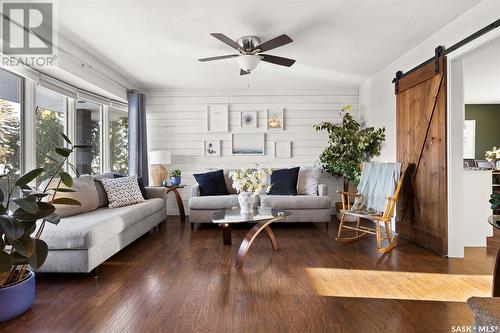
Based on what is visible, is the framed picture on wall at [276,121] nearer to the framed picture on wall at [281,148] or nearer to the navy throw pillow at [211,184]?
the framed picture on wall at [281,148]

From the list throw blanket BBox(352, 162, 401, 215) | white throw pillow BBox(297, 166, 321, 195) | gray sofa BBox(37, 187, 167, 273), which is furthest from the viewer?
white throw pillow BBox(297, 166, 321, 195)

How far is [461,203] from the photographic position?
3094 millimetres

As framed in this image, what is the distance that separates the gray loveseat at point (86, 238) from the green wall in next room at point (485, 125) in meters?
7.51

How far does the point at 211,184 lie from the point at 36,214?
295 centimetres

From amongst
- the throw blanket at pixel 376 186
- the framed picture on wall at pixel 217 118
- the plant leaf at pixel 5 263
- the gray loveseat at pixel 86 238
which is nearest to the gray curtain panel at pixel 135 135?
the framed picture on wall at pixel 217 118

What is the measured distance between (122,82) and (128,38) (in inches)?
67.9

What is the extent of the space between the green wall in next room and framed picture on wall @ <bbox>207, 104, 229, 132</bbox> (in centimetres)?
563

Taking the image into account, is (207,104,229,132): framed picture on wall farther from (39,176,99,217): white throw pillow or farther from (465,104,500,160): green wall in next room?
(465,104,500,160): green wall in next room

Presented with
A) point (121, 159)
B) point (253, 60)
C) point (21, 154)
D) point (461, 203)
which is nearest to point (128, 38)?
point (253, 60)

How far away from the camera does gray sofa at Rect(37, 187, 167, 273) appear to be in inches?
→ 98.9

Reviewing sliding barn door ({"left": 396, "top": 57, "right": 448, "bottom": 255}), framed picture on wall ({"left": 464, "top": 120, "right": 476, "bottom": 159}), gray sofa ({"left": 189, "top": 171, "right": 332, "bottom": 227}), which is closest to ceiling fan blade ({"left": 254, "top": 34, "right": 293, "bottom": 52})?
sliding barn door ({"left": 396, "top": 57, "right": 448, "bottom": 255})

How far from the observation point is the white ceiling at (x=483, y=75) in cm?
392

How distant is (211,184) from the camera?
15.9ft

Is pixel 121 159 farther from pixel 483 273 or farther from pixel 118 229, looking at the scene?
pixel 483 273
